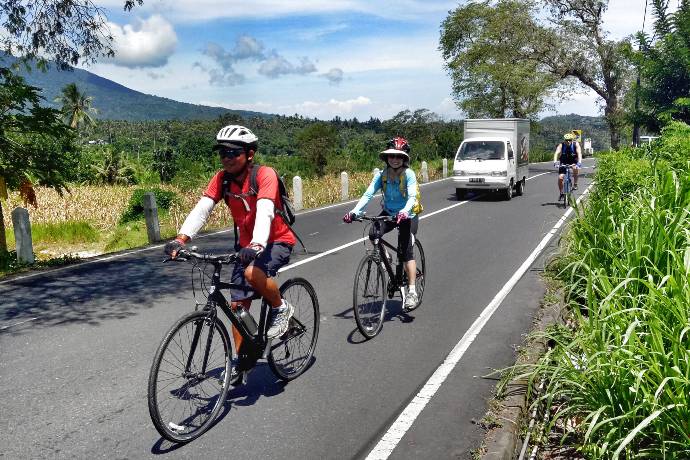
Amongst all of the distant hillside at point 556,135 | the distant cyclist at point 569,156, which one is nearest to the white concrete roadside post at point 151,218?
the distant cyclist at point 569,156

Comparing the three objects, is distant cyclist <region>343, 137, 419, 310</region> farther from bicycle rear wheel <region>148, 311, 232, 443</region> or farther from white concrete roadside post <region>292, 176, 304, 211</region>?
white concrete roadside post <region>292, 176, 304, 211</region>

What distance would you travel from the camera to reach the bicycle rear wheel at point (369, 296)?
19.1 ft

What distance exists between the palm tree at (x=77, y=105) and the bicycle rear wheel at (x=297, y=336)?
100036 mm

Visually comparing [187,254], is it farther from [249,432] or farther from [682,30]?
[682,30]

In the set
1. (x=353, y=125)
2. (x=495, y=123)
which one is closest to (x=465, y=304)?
(x=495, y=123)

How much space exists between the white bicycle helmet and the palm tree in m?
100

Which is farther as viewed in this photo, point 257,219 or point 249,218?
point 249,218

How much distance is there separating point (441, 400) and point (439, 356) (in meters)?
1.01

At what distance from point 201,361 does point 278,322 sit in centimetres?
70

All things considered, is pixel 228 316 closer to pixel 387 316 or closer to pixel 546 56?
pixel 387 316

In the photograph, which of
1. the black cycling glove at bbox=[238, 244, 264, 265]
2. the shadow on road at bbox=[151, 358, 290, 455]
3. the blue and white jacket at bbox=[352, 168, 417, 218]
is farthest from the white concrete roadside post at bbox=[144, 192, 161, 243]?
the black cycling glove at bbox=[238, 244, 264, 265]

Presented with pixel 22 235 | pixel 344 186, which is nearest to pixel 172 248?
pixel 22 235

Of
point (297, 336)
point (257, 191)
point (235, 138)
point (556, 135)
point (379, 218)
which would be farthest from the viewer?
point (556, 135)

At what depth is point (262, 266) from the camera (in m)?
4.32
